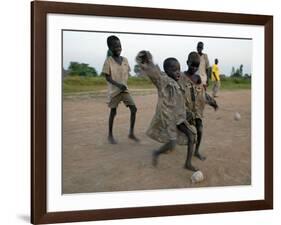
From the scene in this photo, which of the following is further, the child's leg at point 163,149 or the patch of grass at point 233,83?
the patch of grass at point 233,83

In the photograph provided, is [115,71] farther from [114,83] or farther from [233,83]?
[233,83]

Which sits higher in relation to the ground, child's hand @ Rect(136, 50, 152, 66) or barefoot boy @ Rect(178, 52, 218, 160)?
child's hand @ Rect(136, 50, 152, 66)

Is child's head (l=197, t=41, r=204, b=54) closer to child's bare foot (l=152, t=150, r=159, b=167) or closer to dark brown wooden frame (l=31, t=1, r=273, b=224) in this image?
dark brown wooden frame (l=31, t=1, r=273, b=224)

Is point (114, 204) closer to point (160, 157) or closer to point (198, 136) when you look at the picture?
point (160, 157)

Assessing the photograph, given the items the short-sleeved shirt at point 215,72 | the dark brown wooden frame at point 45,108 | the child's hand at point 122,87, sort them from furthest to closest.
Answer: the short-sleeved shirt at point 215,72
the child's hand at point 122,87
the dark brown wooden frame at point 45,108

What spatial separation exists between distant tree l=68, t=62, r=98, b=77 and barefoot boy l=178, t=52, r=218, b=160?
0.27 meters

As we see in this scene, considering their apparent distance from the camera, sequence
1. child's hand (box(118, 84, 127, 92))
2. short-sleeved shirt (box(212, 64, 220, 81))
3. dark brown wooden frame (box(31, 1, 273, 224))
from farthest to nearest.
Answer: short-sleeved shirt (box(212, 64, 220, 81)), child's hand (box(118, 84, 127, 92)), dark brown wooden frame (box(31, 1, 273, 224))

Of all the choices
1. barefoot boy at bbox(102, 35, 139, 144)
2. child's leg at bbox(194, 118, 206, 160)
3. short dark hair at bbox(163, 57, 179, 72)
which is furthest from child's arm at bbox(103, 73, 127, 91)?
child's leg at bbox(194, 118, 206, 160)

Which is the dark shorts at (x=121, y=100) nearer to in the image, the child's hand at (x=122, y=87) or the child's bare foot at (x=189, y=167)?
the child's hand at (x=122, y=87)

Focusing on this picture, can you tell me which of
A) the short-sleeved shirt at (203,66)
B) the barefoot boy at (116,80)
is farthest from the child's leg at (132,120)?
the short-sleeved shirt at (203,66)

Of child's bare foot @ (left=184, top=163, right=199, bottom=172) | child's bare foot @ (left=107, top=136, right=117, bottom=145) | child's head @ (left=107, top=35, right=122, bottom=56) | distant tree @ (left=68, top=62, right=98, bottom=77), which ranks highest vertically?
child's head @ (left=107, top=35, right=122, bottom=56)

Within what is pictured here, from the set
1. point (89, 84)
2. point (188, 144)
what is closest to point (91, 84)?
point (89, 84)

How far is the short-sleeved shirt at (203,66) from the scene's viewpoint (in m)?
1.68

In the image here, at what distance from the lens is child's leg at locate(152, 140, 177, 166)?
161 centimetres
